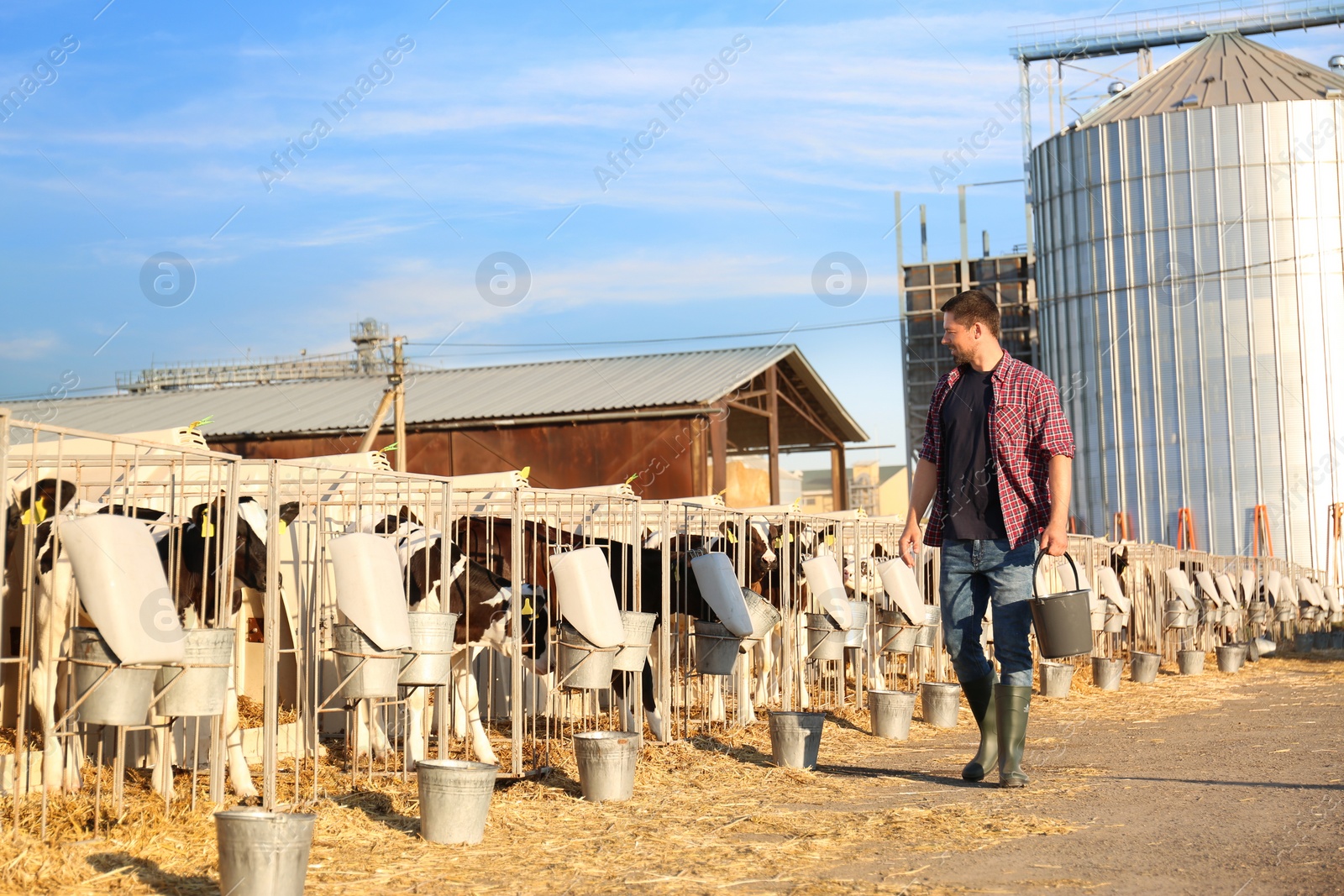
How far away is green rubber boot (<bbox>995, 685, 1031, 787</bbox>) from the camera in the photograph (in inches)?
267

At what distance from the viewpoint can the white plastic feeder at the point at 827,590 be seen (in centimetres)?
1047

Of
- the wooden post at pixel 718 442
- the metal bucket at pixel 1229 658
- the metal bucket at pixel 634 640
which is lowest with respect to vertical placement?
the metal bucket at pixel 1229 658

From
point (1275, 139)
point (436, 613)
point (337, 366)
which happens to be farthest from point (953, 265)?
point (436, 613)

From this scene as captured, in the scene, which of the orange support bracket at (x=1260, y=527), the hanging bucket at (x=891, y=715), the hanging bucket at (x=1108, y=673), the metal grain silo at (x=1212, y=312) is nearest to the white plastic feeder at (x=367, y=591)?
the hanging bucket at (x=891, y=715)

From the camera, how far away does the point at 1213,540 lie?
1400 inches

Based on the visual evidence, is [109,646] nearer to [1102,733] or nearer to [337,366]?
[1102,733]

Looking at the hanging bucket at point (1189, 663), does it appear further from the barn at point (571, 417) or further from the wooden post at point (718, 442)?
the barn at point (571, 417)

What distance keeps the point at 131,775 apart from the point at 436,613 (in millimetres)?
2046

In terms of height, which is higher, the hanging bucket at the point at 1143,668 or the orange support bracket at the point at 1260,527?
the orange support bracket at the point at 1260,527

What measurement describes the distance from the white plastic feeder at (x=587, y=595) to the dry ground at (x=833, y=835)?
2.73 ft

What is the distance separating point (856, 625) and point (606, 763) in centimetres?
439

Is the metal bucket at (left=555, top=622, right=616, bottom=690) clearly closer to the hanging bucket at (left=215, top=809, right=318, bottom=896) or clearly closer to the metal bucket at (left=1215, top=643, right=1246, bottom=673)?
the hanging bucket at (left=215, top=809, right=318, bottom=896)

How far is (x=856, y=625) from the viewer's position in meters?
10.9

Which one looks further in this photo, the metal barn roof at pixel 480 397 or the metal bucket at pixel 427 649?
the metal barn roof at pixel 480 397
